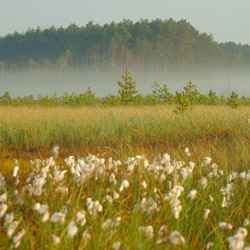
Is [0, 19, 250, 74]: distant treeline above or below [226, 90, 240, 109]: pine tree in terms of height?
above

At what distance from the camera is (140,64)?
9675cm

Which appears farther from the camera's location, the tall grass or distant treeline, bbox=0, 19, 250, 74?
distant treeline, bbox=0, 19, 250, 74


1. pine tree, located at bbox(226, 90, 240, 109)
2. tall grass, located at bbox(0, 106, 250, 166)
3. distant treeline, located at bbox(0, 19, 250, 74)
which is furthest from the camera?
distant treeline, located at bbox(0, 19, 250, 74)

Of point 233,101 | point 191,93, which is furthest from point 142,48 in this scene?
point 233,101

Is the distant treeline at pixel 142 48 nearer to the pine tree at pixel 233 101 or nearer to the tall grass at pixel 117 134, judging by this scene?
the pine tree at pixel 233 101

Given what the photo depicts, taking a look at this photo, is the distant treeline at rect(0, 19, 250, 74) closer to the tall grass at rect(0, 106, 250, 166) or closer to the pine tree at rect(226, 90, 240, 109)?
the pine tree at rect(226, 90, 240, 109)

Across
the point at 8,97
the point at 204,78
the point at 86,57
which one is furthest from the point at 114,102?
the point at 204,78

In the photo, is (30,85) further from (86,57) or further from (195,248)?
(195,248)

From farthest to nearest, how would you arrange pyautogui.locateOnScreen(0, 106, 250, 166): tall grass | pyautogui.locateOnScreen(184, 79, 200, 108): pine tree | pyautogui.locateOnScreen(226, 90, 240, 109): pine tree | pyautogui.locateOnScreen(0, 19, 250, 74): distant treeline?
pyautogui.locateOnScreen(0, 19, 250, 74): distant treeline → pyautogui.locateOnScreen(184, 79, 200, 108): pine tree → pyautogui.locateOnScreen(226, 90, 240, 109): pine tree → pyautogui.locateOnScreen(0, 106, 250, 166): tall grass

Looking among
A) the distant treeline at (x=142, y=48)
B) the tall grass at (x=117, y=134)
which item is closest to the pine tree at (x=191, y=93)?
the tall grass at (x=117, y=134)

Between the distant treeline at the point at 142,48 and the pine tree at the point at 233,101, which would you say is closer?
the pine tree at the point at 233,101

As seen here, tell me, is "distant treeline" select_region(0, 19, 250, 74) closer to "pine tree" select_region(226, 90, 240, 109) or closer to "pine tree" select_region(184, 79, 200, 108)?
"pine tree" select_region(184, 79, 200, 108)

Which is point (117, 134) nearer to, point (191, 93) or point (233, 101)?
point (233, 101)

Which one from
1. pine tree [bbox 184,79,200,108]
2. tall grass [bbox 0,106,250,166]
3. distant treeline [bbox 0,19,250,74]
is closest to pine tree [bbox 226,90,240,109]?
pine tree [bbox 184,79,200,108]
